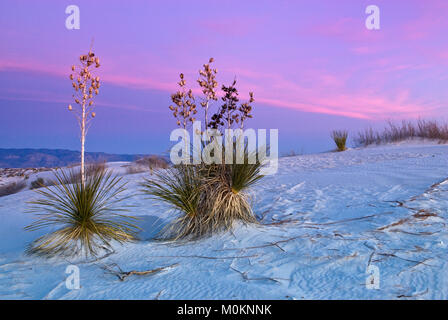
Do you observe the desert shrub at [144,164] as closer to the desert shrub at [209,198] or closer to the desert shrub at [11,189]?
the desert shrub at [11,189]

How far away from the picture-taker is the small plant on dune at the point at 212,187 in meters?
4.55

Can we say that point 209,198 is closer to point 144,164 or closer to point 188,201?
point 188,201

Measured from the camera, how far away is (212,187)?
15.6 feet

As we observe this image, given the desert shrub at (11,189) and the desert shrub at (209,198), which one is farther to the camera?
the desert shrub at (11,189)

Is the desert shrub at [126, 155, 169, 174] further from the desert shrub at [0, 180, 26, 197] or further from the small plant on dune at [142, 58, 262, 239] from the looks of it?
the small plant on dune at [142, 58, 262, 239]

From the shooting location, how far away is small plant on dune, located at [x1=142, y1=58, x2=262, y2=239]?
14.9 feet

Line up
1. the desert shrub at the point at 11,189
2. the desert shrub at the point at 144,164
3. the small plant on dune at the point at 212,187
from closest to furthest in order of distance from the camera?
the small plant on dune at the point at 212,187 < the desert shrub at the point at 11,189 < the desert shrub at the point at 144,164

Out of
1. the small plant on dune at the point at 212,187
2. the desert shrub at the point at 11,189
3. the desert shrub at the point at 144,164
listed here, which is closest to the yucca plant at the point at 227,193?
the small plant on dune at the point at 212,187

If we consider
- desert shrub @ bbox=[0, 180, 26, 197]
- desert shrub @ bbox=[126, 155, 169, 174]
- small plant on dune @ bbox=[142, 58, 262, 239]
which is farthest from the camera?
desert shrub @ bbox=[126, 155, 169, 174]

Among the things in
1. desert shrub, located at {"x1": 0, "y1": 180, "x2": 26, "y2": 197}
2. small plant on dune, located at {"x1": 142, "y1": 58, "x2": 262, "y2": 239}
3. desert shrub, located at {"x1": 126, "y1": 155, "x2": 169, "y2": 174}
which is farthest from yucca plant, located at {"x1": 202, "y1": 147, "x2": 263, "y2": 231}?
desert shrub, located at {"x1": 0, "y1": 180, "x2": 26, "y2": 197}

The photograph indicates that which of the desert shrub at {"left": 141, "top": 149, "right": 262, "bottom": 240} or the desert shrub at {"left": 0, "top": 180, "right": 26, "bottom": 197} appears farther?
the desert shrub at {"left": 0, "top": 180, "right": 26, "bottom": 197}

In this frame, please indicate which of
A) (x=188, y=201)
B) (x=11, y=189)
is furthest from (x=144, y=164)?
(x=188, y=201)

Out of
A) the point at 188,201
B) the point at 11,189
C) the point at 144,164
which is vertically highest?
the point at 144,164
